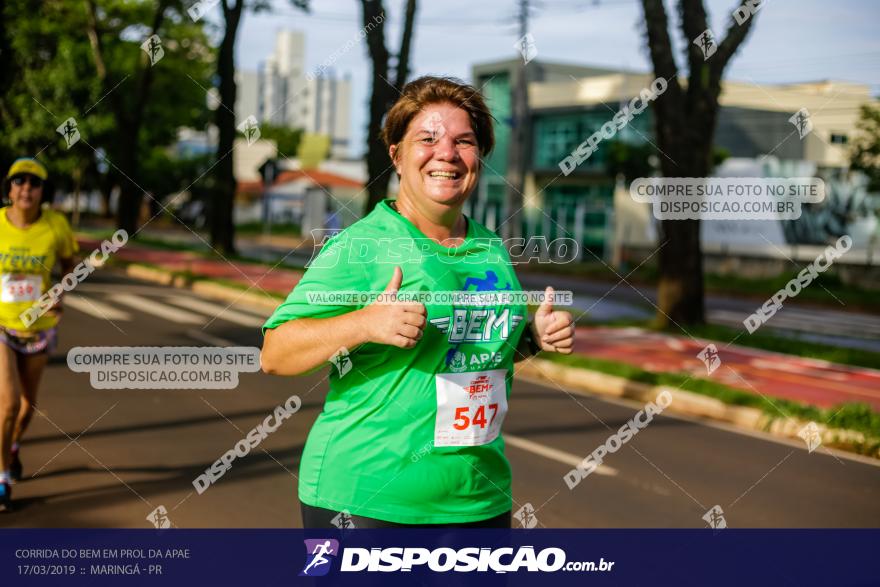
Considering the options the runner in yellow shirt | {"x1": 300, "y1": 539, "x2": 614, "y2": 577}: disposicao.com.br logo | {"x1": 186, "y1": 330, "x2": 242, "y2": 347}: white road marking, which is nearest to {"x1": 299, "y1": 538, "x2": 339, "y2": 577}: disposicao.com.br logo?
{"x1": 300, "y1": 539, "x2": 614, "y2": 577}: disposicao.com.br logo

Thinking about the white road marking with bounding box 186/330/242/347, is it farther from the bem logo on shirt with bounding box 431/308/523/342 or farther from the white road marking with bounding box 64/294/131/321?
the bem logo on shirt with bounding box 431/308/523/342

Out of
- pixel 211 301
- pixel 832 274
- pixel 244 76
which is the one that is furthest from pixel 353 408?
pixel 244 76

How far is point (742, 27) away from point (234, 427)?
33.2 feet

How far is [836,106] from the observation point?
38.2 metres

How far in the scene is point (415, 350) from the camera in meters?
2.46

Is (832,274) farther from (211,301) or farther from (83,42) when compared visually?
(83,42)

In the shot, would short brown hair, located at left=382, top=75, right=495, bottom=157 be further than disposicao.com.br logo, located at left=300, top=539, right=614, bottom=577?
Yes

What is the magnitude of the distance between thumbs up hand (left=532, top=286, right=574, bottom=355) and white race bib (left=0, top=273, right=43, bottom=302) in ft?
13.3

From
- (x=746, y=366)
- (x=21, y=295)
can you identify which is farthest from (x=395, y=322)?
(x=746, y=366)

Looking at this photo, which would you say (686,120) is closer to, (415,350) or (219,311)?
(219,311)

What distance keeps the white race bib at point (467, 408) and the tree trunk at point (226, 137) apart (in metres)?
24.8

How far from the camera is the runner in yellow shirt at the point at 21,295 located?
5.50 metres

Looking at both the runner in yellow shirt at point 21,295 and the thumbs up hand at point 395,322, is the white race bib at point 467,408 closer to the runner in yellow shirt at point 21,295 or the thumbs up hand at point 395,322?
the thumbs up hand at point 395,322

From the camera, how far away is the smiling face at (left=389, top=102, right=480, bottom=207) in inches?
101
